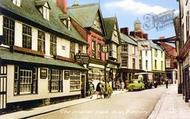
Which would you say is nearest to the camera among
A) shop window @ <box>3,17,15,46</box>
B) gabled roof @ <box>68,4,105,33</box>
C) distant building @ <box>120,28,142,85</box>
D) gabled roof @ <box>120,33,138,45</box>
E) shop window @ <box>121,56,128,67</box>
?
shop window @ <box>3,17,15,46</box>

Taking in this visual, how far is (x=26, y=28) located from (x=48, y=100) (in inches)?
202

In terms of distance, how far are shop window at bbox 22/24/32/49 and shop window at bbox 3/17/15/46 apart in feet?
4.85

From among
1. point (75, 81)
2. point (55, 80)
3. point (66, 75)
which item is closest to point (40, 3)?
point (55, 80)

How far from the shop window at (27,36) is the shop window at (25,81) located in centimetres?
149

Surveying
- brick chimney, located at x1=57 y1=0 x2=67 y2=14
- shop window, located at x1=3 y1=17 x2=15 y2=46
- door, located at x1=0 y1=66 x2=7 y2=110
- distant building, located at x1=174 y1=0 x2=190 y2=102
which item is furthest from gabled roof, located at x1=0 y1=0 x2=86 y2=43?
distant building, located at x1=174 y1=0 x2=190 y2=102

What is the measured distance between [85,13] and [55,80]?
15156 millimetres

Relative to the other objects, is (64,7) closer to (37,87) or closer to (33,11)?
(33,11)

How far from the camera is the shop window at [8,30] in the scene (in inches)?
770

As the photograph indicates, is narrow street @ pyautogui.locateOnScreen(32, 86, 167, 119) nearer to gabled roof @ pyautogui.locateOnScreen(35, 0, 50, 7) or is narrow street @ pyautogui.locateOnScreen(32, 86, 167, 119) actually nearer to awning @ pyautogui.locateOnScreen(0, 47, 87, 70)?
awning @ pyautogui.locateOnScreen(0, 47, 87, 70)

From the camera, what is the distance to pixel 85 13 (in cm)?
4034

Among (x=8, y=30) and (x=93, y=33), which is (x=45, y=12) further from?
(x=93, y=33)

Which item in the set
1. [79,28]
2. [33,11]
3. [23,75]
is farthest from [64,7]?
[23,75]

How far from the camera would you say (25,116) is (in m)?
17.3

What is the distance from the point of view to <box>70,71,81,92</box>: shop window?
3028cm
